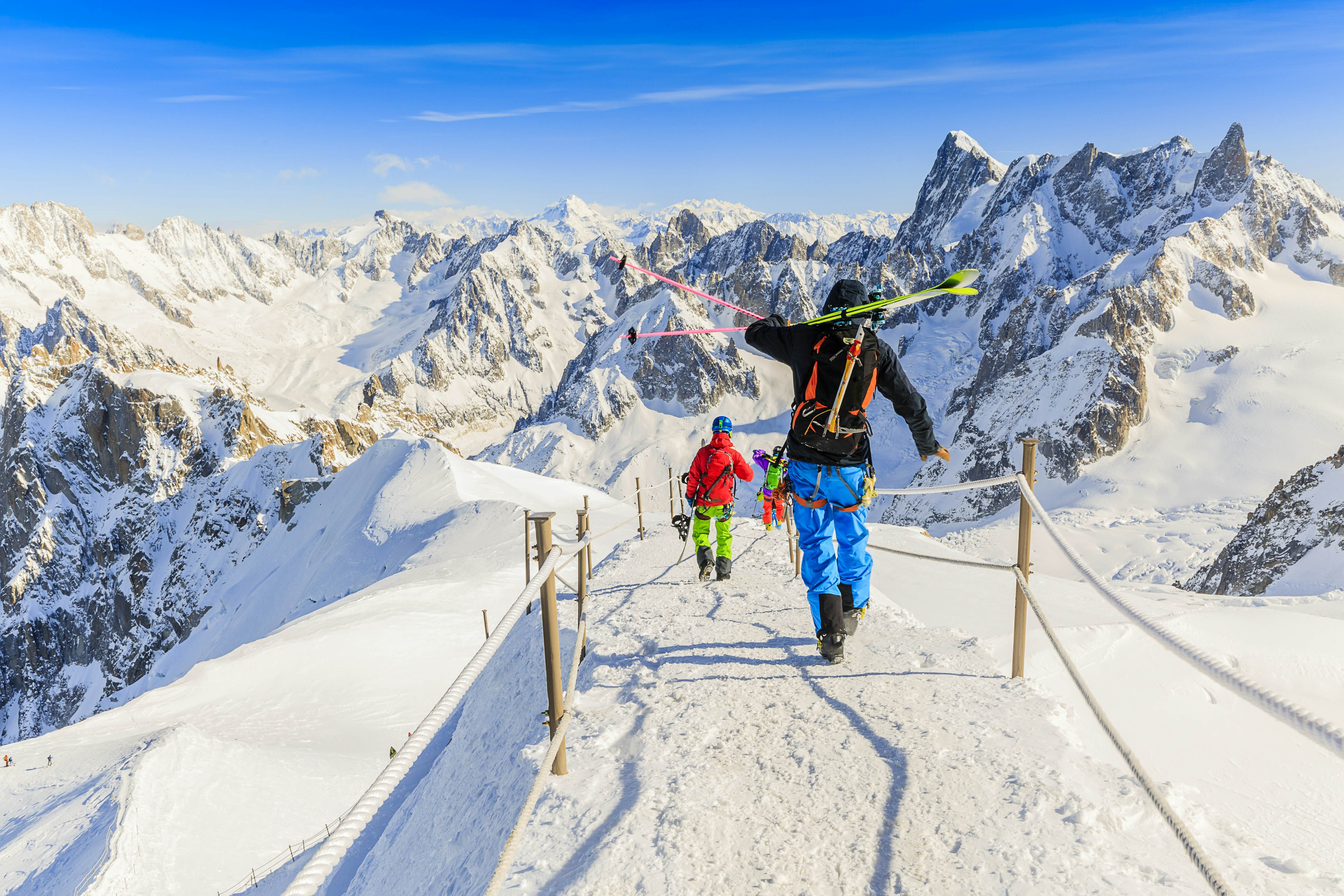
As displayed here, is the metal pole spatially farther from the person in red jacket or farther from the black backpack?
the black backpack

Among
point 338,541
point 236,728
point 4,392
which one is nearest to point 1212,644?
point 236,728

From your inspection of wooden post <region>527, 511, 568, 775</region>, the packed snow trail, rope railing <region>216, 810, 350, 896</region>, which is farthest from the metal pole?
rope railing <region>216, 810, 350, 896</region>

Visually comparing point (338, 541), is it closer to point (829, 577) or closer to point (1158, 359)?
point (829, 577)

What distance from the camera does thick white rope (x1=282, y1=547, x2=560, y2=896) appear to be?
2061mm

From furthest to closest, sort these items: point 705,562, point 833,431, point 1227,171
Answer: point 1227,171 < point 705,562 < point 833,431

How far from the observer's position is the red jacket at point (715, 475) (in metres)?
9.48

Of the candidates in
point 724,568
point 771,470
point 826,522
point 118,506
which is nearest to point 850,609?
point 826,522

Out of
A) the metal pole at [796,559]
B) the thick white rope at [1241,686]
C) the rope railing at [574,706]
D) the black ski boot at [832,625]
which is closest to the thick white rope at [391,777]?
the rope railing at [574,706]

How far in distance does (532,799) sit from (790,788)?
5.72 feet

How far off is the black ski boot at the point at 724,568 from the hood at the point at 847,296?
169 inches

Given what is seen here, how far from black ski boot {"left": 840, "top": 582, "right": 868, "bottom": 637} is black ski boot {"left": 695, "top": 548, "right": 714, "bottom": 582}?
3078 mm

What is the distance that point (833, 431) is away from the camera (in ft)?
18.3

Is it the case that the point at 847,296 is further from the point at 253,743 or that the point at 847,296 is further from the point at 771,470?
the point at 253,743

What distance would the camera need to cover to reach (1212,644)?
8391 millimetres
